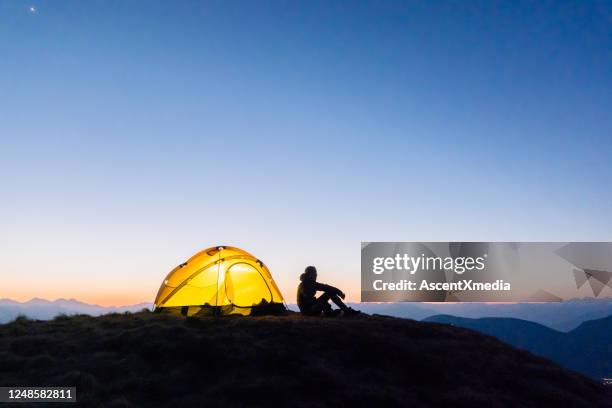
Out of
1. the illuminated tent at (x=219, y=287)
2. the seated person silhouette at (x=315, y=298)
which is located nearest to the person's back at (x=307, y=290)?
the seated person silhouette at (x=315, y=298)

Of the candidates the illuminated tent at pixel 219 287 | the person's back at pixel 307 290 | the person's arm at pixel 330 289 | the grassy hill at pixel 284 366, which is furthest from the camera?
the illuminated tent at pixel 219 287

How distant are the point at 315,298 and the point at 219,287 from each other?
439cm

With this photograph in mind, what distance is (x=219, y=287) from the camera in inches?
913

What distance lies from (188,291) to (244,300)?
2.52 metres

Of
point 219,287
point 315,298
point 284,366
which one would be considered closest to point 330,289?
point 315,298

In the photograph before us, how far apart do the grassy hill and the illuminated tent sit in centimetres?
377

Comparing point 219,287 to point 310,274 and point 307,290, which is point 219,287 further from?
point 310,274

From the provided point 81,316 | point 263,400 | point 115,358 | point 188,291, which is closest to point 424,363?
point 263,400

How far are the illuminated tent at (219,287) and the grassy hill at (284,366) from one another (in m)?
3.77

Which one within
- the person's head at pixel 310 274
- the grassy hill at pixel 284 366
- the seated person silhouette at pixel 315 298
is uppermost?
the person's head at pixel 310 274

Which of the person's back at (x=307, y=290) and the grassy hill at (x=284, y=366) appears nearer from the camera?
the grassy hill at (x=284, y=366)

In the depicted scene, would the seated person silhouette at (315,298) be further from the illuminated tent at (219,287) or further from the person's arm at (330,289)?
the illuminated tent at (219,287)

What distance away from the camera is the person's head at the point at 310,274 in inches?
861

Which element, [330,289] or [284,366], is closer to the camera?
[284,366]
